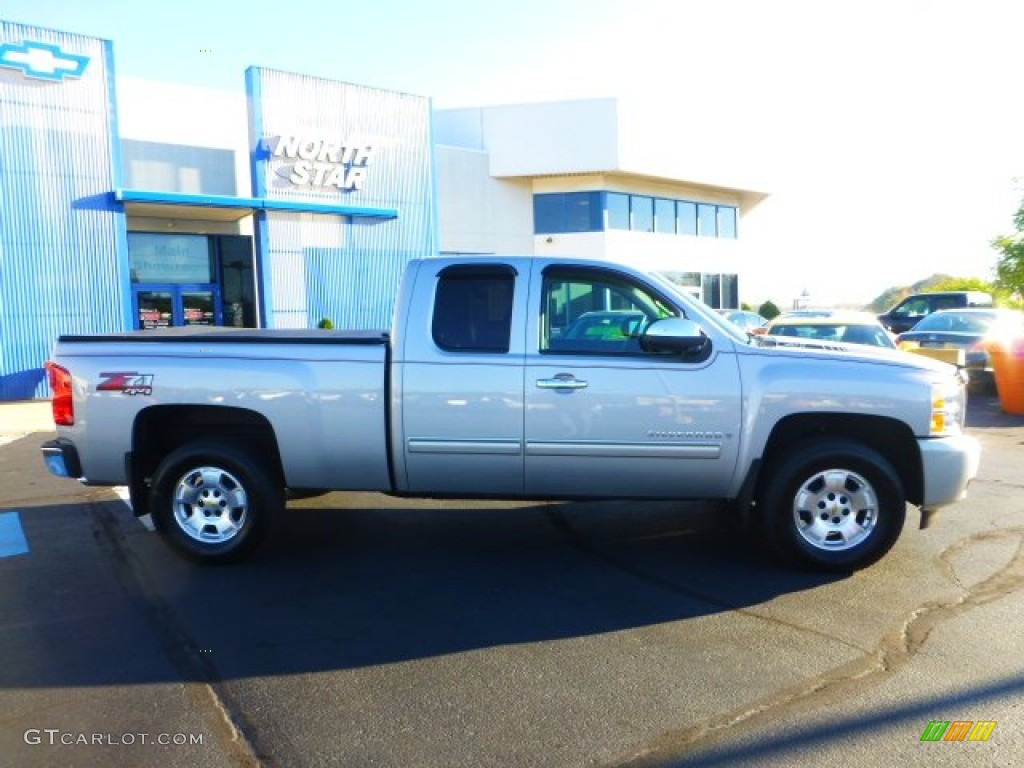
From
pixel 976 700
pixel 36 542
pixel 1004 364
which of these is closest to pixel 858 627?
pixel 976 700

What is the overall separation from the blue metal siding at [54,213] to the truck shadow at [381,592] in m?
11.7

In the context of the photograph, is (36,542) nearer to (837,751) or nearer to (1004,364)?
(837,751)

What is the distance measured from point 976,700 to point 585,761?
5.79ft

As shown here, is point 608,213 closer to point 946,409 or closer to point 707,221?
point 707,221

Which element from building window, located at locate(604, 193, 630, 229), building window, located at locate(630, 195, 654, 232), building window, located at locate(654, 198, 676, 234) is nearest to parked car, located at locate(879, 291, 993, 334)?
building window, located at locate(604, 193, 630, 229)

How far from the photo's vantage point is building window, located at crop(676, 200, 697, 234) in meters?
33.4

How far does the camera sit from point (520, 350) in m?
5.09

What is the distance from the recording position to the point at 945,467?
16.3ft

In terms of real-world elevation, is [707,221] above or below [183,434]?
above

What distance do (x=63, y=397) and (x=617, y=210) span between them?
2699 cm

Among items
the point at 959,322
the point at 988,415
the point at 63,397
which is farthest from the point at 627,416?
the point at 959,322

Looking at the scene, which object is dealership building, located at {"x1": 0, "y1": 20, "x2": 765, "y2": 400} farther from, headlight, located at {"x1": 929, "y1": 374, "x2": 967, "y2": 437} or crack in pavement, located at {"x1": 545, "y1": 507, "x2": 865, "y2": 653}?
headlight, located at {"x1": 929, "y1": 374, "x2": 967, "y2": 437}

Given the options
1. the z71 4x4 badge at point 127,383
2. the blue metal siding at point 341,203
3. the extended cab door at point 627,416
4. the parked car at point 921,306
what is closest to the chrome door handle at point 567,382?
the extended cab door at point 627,416

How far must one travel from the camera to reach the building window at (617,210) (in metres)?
30.1
